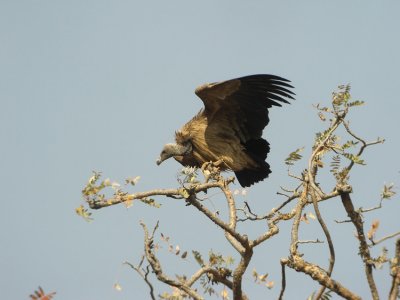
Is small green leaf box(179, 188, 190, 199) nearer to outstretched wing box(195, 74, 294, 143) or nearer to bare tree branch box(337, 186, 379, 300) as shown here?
bare tree branch box(337, 186, 379, 300)

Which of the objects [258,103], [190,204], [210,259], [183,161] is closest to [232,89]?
[258,103]

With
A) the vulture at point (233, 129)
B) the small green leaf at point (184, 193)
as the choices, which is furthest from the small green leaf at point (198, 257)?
the vulture at point (233, 129)

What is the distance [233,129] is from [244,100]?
1.45 ft

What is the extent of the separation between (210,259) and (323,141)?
1.36 meters

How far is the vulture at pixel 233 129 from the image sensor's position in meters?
8.39

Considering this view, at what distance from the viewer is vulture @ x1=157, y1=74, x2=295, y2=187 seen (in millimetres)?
8391

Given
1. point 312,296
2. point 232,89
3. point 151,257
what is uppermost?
point 232,89

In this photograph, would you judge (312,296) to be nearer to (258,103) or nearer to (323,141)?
(323,141)

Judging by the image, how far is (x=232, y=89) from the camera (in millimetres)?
8398

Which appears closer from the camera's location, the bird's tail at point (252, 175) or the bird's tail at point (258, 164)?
the bird's tail at point (258, 164)

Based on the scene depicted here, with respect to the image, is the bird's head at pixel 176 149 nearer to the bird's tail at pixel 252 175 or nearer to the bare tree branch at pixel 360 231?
the bird's tail at pixel 252 175

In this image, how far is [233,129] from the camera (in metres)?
8.66

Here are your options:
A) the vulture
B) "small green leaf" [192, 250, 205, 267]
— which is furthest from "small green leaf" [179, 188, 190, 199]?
the vulture

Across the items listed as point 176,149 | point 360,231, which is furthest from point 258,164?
point 360,231
